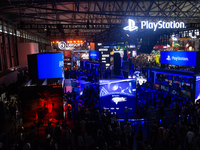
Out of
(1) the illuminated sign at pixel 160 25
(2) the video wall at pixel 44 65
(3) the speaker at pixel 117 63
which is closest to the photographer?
(2) the video wall at pixel 44 65

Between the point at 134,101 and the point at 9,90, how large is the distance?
32.7 feet

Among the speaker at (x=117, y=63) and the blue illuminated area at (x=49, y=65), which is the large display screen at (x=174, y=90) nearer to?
the speaker at (x=117, y=63)

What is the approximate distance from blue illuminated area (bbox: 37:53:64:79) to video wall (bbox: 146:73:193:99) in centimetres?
1038

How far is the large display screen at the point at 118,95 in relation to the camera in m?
12.2

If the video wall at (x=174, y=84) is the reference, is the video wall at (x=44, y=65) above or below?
above

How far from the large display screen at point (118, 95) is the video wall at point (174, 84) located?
5679 mm

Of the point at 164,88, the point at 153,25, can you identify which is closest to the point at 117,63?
the point at 164,88

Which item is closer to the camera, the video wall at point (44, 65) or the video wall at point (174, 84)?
the video wall at point (44, 65)

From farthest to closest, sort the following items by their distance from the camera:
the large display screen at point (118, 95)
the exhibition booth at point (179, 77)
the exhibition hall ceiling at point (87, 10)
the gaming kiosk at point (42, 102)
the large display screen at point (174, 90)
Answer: the large display screen at point (174, 90), the exhibition booth at point (179, 77), the exhibition hall ceiling at point (87, 10), the large display screen at point (118, 95), the gaming kiosk at point (42, 102)

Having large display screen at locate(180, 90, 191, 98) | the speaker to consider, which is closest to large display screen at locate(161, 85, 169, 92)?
large display screen at locate(180, 90, 191, 98)

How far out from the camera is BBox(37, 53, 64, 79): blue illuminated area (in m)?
13.6

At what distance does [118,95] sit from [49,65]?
230 inches

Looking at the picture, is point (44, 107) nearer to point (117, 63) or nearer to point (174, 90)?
point (174, 90)

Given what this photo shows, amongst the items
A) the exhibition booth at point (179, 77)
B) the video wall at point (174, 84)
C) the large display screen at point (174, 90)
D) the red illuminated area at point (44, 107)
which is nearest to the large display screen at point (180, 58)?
the exhibition booth at point (179, 77)
